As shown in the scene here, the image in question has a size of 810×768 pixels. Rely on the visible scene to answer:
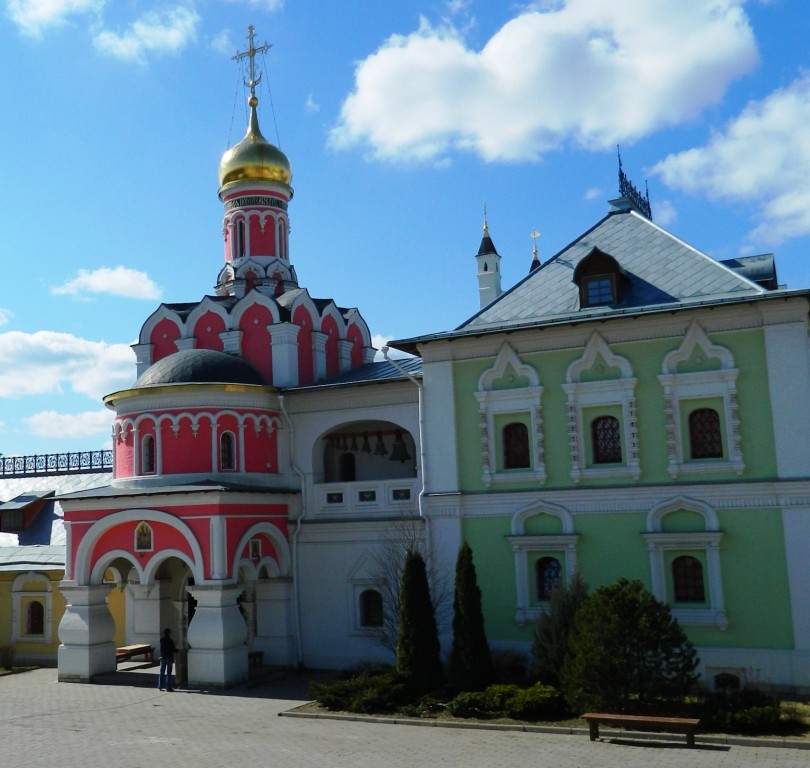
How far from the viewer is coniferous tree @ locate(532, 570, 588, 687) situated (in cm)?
1524

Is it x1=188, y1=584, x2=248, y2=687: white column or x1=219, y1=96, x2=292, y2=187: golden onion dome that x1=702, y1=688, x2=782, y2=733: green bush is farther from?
x1=219, y1=96, x2=292, y2=187: golden onion dome

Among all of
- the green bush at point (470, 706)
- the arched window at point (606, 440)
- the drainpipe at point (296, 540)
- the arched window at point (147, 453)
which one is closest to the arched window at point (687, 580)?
the arched window at point (606, 440)

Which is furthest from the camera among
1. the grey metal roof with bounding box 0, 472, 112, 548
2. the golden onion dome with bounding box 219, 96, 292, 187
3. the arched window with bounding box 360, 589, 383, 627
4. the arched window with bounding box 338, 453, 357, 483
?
the grey metal roof with bounding box 0, 472, 112, 548

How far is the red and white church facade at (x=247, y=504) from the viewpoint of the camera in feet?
62.4

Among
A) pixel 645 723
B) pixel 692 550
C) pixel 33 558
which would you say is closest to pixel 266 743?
pixel 645 723

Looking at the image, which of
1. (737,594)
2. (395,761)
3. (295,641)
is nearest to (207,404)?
(295,641)

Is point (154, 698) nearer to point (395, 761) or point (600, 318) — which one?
point (395, 761)

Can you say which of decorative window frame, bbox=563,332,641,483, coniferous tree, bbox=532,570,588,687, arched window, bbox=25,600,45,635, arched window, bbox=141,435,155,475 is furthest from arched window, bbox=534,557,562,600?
arched window, bbox=25,600,45,635

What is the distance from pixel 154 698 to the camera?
17.7 meters

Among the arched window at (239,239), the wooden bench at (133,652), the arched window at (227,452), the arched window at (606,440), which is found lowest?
the wooden bench at (133,652)

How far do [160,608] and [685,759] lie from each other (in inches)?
560

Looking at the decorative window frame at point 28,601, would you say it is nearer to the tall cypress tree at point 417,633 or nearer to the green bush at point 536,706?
the tall cypress tree at point 417,633

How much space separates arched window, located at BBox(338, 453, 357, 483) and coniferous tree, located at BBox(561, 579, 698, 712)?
9.78 meters

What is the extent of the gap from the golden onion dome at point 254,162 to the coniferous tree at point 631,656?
16894mm
